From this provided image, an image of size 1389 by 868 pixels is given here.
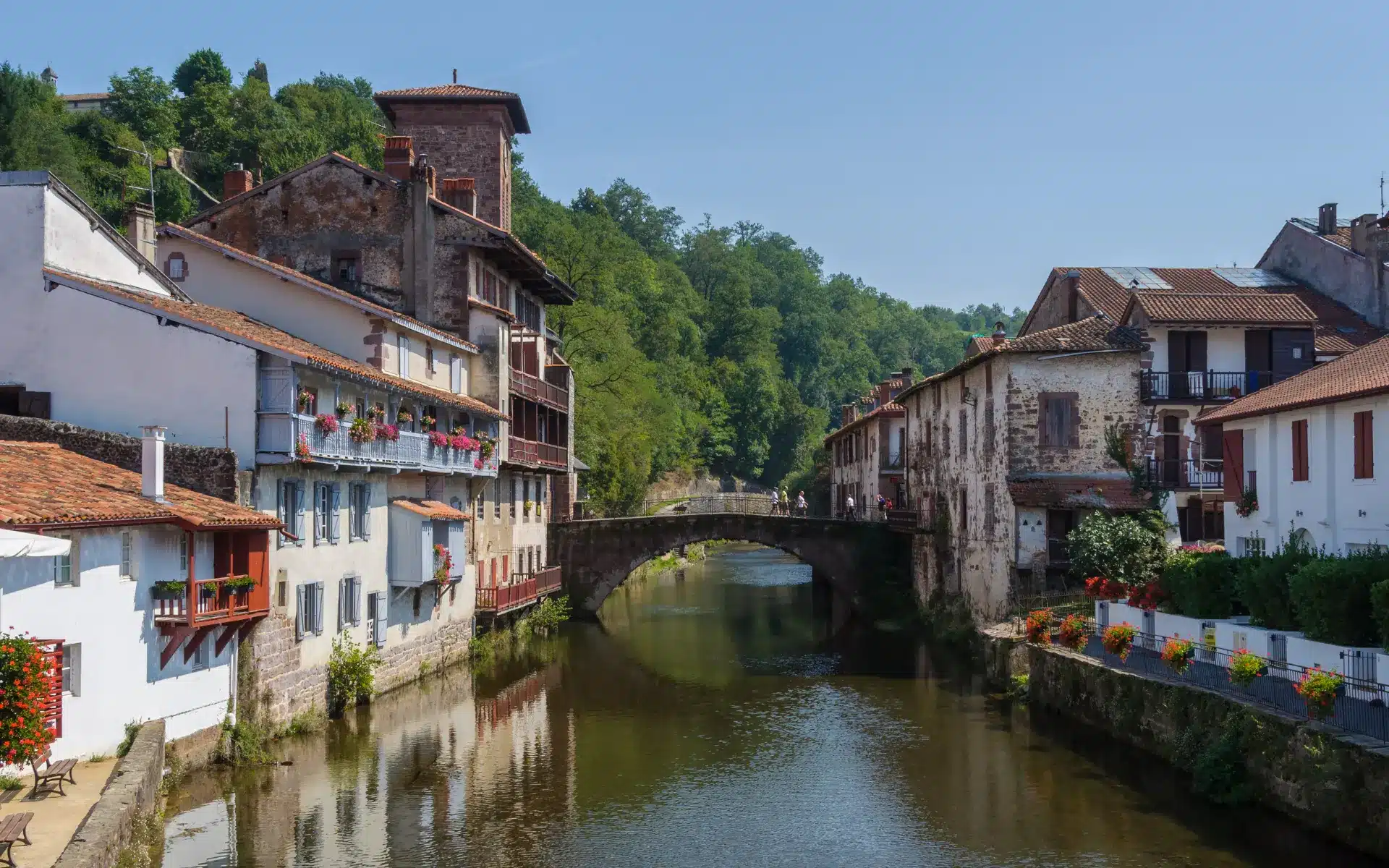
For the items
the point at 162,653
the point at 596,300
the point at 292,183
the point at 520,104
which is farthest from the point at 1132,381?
the point at 596,300

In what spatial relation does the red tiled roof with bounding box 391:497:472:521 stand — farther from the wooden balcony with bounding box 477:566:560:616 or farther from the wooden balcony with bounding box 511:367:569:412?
the wooden balcony with bounding box 511:367:569:412

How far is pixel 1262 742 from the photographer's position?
71.8ft

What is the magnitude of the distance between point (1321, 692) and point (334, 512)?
68.0 ft

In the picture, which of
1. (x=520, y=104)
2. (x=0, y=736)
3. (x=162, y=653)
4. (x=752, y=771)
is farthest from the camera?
(x=520, y=104)

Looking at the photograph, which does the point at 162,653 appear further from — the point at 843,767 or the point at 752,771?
the point at 843,767

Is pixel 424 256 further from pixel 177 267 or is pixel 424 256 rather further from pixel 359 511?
pixel 359 511

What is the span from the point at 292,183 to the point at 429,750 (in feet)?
67.3

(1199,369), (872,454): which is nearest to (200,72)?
(872,454)

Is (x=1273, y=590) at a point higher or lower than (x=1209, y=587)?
higher

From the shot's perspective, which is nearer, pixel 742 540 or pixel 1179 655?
pixel 1179 655

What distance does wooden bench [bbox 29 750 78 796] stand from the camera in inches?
699

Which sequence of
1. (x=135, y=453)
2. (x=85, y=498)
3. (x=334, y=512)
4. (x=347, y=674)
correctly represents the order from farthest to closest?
Result: 1. (x=347, y=674)
2. (x=334, y=512)
3. (x=135, y=453)
4. (x=85, y=498)

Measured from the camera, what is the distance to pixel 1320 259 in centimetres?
5109

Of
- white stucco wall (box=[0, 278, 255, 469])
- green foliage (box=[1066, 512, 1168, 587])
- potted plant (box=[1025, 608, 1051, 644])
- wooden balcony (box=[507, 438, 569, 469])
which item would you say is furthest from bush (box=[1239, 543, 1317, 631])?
wooden balcony (box=[507, 438, 569, 469])
